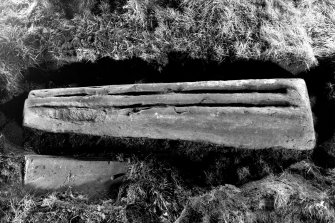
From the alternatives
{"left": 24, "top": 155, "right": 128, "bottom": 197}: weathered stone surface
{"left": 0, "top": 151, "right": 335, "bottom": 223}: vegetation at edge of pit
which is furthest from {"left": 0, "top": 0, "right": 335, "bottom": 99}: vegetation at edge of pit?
{"left": 0, "top": 151, "right": 335, "bottom": 223}: vegetation at edge of pit

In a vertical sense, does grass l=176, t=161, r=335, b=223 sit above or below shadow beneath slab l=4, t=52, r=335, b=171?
below

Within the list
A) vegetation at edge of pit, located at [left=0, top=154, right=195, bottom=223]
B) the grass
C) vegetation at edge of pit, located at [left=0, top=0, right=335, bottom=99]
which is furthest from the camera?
vegetation at edge of pit, located at [left=0, top=0, right=335, bottom=99]

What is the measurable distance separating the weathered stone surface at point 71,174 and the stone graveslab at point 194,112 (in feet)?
0.93

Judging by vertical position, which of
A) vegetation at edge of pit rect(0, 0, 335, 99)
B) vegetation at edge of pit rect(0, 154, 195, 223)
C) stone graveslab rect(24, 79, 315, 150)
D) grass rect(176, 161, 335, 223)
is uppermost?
vegetation at edge of pit rect(0, 0, 335, 99)

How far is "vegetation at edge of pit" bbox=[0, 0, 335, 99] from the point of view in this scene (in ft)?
8.54

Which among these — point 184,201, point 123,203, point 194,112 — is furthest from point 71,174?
point 194,112

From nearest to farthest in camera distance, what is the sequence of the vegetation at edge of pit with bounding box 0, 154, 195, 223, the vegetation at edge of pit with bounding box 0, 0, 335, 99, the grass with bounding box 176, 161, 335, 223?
1. the grass with bounding box 176, 161, 335, 223
2. the vegetation at edge of pit with bounding box 0, 154, 195, 223
3. the vegetation at edge of pit with bounding box 0, 0, 335, 99

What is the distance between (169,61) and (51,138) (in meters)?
1.34

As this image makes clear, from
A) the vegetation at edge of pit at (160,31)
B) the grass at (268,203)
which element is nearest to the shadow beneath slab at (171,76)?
the vegetation at edge of pit at (160,31)

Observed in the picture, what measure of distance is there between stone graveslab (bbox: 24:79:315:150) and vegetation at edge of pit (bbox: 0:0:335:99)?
37 centimetres

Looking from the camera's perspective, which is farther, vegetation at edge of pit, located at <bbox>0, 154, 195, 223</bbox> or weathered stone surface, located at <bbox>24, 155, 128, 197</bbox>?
weathered stone surface, located at <bbox>24, 155, 128, 197</bbox>

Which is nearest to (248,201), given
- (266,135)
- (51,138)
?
(266,135)

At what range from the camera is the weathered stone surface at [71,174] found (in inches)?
105

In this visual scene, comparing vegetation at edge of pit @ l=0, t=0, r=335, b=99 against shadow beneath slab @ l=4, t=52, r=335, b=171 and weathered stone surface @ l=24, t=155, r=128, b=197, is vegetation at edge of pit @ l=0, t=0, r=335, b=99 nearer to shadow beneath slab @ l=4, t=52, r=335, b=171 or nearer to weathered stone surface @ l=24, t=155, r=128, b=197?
shadow beneath slab @ l=4, t=52, r=335, b=171
